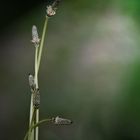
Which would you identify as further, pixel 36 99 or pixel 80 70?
pixel 80 70

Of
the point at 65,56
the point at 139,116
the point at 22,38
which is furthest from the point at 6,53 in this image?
the point at 139,116

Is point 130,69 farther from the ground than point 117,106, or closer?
farther from the ground

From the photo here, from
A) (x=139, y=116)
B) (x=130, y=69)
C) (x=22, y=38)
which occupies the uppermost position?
(x=22, y=38)

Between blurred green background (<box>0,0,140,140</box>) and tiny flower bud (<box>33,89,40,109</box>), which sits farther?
blurred green background (<box>0,0,140,140</box>)

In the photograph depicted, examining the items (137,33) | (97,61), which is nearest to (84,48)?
(97,61)

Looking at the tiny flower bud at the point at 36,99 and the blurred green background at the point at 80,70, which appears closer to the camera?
the tiny flower bud at the point at 36,99

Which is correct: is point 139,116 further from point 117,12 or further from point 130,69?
point 117,12
